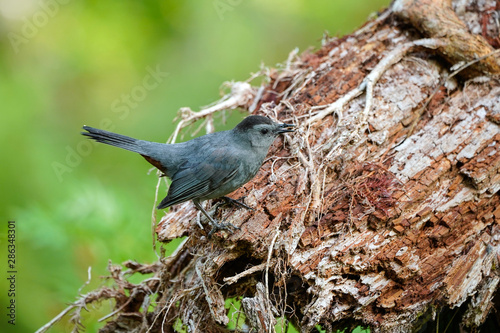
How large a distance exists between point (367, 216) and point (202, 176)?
1.25 metres

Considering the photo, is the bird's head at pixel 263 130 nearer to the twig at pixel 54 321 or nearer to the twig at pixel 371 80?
the twig at pixel 371 80

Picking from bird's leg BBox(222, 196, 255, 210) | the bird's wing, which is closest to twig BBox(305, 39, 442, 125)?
the bird's wing

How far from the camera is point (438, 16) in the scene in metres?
4.06

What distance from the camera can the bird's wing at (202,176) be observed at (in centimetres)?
336

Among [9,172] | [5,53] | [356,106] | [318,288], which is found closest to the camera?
[318,288]

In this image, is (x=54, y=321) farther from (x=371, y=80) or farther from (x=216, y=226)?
(x=371, y=80)

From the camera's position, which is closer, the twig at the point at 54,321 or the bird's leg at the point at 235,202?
the bird's leg at the point at 235,202

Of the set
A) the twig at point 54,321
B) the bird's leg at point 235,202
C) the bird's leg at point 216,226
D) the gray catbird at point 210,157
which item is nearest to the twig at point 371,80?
the gray catbird at point 210,157

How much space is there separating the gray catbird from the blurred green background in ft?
3.59

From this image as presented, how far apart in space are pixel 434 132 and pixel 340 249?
1.21 meters

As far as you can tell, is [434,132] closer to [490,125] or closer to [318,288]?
[490,125]

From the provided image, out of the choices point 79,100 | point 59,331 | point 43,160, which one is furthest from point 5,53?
point 59,331

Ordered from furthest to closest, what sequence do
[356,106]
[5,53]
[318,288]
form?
[5,53] < [356,106] < [318,288]

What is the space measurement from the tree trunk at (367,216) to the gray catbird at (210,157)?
0.13m
